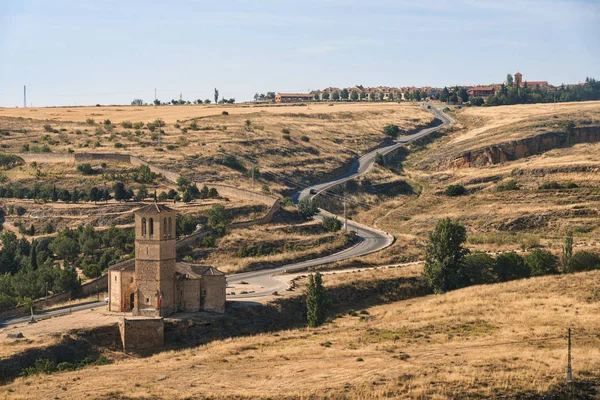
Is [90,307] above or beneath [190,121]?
beneath

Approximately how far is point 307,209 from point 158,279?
126 ft

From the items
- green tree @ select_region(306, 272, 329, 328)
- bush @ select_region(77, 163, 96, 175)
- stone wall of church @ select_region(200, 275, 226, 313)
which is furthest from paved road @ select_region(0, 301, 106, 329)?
bush @ select_region(77, 163, 96, 175)

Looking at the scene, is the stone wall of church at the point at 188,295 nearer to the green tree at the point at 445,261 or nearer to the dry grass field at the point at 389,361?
the dry grass field at the point at 389,361

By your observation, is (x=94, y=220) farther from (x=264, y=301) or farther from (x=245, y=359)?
(x=245, y=359)

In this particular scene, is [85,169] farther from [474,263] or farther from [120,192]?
[474,263]

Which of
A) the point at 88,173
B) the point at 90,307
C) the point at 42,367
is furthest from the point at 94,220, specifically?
the point at 42,367

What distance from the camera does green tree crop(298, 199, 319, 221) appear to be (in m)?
102

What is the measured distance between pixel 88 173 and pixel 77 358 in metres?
55.4

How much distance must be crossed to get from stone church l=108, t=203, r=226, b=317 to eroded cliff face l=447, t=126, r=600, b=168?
75139 millimetres

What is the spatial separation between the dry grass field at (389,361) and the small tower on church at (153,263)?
566 cm

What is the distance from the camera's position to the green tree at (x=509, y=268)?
8244cm

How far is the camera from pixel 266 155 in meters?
130

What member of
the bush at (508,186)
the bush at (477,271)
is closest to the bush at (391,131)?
the bush at (508,186)

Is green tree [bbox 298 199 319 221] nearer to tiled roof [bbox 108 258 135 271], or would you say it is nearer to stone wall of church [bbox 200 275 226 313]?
stone wall of church [bbox 200 275 226 313]
